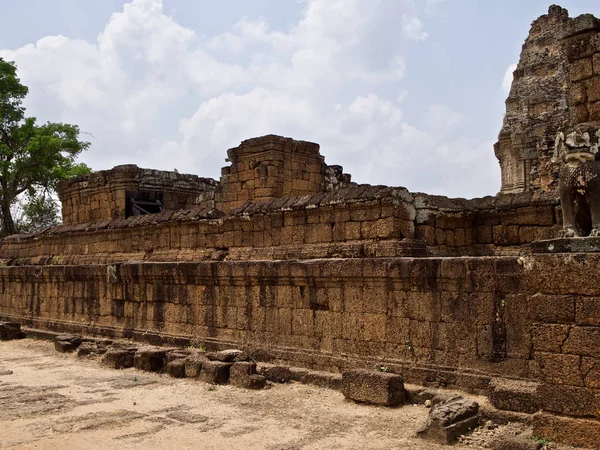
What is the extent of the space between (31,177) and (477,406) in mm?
30212

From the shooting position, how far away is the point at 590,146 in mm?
4793

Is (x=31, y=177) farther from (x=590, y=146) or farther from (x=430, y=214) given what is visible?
(x=590, y=146)

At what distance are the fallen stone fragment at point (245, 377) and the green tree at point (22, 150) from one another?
25358mm

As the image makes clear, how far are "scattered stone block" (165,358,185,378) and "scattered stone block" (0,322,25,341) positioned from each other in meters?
7.01

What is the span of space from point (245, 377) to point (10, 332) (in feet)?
28.4

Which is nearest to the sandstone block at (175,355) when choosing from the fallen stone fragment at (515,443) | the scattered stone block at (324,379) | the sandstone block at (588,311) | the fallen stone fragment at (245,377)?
the fallen stone fragment at (245,377)

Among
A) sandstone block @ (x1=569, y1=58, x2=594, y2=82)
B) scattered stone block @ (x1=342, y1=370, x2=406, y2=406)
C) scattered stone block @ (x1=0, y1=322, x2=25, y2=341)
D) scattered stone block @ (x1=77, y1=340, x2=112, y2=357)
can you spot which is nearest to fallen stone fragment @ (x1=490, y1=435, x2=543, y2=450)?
scattered stone block @ (x1=342, y1=370, x2=406, y2=406)

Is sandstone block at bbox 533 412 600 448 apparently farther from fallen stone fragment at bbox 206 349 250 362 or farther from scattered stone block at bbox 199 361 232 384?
fallen stone fragment at bbox 206 349 250 362

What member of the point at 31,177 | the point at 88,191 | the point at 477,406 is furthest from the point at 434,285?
the point at 31,177

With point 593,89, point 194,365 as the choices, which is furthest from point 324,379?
point 593,89

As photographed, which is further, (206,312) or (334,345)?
(206,312)

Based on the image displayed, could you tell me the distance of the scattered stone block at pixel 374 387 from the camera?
6.28 m

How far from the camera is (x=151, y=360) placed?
9070 millimetres

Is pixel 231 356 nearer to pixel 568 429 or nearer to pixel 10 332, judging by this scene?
pixel 568 429
